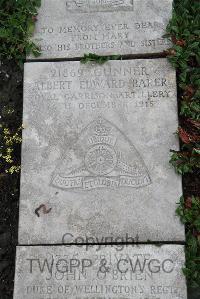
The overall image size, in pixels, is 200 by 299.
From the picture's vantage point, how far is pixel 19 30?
441 cm

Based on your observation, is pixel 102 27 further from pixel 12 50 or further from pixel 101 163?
pixel 101 163

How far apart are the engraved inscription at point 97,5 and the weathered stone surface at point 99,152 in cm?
58

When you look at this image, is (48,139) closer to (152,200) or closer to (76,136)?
(76,136)

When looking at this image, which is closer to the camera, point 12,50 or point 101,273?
point 101,273

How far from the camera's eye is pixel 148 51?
14.0 ft

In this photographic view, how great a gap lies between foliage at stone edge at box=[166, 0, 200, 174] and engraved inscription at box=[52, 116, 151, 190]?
0.34 m

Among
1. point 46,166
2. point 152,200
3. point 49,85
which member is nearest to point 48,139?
point 46,166

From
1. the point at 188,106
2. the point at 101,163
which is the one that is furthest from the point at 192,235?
the point at 188,106

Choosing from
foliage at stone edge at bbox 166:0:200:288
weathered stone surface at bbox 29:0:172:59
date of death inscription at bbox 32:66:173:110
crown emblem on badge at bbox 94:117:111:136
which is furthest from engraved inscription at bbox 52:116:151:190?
weathered stone surface at bbox 29:0:172:59

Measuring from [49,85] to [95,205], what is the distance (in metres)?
1.16

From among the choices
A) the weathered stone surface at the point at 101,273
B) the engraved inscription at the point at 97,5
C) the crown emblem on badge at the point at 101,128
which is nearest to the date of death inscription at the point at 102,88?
the crown emblem on badge at the point at 101,128

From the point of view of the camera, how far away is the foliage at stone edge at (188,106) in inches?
148

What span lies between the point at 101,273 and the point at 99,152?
0.99 meters

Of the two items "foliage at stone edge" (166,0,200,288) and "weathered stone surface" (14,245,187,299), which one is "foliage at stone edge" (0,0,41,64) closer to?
"foliage at stone edge" (166,0,200,288)
